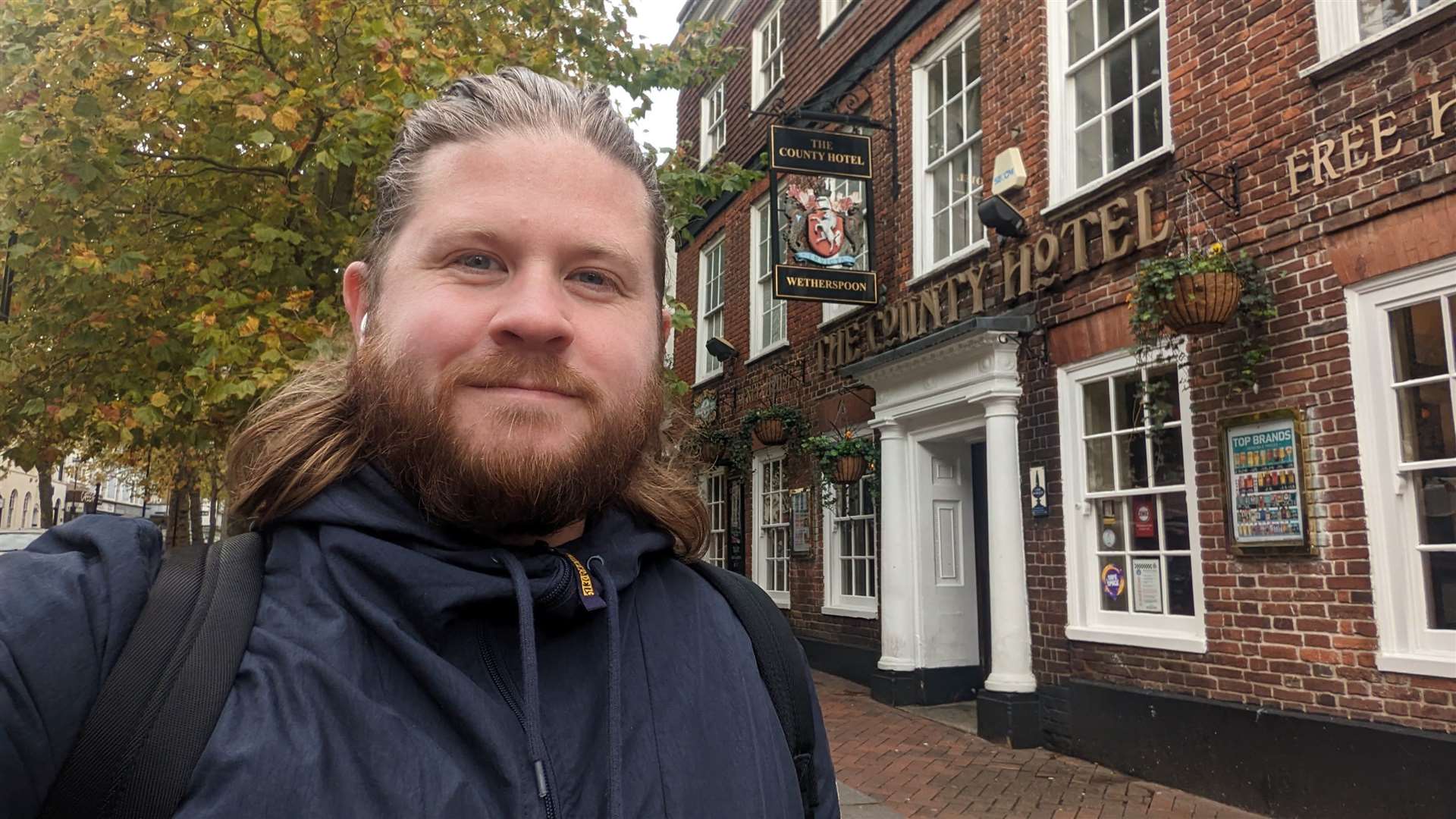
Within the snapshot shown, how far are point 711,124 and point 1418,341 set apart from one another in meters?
11.6

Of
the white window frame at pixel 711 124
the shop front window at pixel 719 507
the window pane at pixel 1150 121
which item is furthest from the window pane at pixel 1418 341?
the white window frame at pixel 711 124

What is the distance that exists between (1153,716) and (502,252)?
6061mm

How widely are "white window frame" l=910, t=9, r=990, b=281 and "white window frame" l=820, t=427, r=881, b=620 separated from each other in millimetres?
1851

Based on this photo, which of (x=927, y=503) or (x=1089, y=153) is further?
(x=927, y=503)

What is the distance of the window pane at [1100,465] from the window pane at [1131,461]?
4.6 inches

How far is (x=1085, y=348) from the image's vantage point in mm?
6715

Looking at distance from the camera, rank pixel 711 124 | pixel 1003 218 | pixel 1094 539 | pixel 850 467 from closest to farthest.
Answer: pixel 1094 539
pixel 1003 218
pixel 850 467
pixel 711 124

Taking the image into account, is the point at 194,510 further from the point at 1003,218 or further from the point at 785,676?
the point at 785,676

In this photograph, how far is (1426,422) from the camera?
4.76m

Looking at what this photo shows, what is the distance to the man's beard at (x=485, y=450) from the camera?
1126 millimetres

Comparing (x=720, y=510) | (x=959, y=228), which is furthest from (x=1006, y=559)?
(x=720, y=510)

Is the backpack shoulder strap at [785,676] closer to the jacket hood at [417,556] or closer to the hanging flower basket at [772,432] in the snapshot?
the jacket hood at [417,556]

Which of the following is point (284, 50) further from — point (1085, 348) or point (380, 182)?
point (1085, 348)

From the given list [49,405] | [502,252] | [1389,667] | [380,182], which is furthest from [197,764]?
[49,405]
